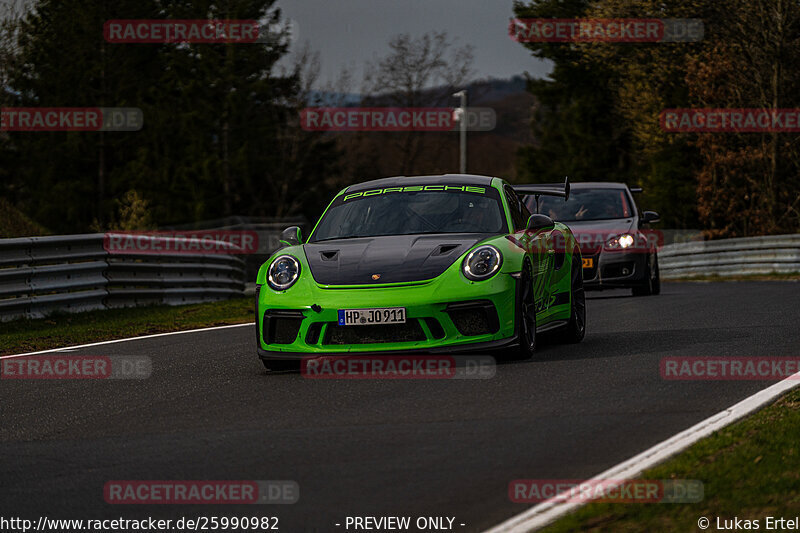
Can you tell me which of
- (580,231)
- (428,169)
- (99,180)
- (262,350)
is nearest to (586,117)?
(428,169)

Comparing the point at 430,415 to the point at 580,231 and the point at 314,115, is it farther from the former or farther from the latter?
the point at 314,115

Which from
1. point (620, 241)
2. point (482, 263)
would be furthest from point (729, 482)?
point (620, 241)

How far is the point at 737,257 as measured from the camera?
26.9m

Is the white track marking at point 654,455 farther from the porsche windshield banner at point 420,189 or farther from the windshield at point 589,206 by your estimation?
the windshield at point 589,206

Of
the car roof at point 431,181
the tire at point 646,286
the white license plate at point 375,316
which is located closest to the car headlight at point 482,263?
the white license plate at point 375,316

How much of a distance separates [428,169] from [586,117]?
11794 millimetres

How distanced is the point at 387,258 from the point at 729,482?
13.9 feet

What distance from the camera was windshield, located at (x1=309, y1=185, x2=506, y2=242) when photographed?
9797 millimetres

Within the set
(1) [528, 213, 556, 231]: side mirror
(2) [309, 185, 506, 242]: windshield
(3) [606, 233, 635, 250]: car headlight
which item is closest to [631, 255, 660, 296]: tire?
(3) [606, 233, 635, 250]: car headlight

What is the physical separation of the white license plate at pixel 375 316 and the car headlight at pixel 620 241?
875cm

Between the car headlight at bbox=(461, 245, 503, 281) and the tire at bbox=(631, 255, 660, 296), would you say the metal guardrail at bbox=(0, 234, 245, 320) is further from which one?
the car headlight at bbox=(461, 245, 503, 281)

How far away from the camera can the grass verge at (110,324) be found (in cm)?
1252

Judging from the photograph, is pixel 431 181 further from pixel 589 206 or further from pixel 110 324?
pixel 589 206

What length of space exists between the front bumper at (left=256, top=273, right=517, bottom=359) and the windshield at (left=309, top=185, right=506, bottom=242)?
1149 millimetres
